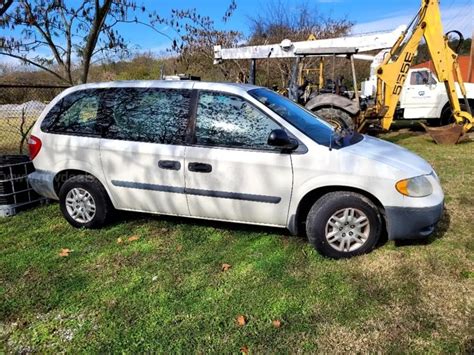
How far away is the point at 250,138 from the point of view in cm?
405

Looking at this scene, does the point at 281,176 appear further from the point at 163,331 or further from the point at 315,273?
the point at 163,331

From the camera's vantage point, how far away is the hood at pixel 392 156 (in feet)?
12.4

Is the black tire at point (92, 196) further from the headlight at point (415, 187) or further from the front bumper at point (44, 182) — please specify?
the headlight at point (415, 187)

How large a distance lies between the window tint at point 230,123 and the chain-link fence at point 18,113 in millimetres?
4344

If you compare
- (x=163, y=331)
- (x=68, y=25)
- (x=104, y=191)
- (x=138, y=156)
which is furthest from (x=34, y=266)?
(x=68, y=25)

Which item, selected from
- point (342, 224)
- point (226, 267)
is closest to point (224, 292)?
point (226, 267)

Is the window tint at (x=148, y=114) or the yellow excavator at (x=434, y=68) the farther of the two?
the yellow excavator at (x=434, y=68)

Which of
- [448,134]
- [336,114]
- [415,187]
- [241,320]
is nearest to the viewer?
[241,320]

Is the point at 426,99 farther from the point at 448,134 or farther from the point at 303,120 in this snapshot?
the point at 303,120

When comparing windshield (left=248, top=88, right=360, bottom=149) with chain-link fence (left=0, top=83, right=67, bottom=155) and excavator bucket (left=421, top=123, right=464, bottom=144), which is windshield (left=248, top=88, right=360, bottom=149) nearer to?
chain-link fence (left=0, top=83, right=67, bottom=155)

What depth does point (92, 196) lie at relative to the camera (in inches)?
186

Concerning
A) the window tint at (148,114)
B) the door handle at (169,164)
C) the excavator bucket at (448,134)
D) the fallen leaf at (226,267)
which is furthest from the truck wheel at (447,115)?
the fallen leaf at (226,267)

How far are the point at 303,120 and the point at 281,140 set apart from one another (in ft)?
1.99

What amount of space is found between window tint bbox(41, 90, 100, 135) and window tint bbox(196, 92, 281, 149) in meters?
1.30
